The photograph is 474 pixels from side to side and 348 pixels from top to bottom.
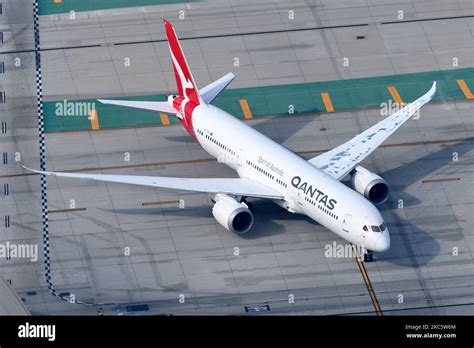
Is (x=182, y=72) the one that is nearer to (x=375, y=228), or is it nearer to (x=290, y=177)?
(x=290, y=177)

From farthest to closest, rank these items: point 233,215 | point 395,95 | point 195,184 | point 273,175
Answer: point 395,95 → point 195,184 → point 273,175 → point 233,215

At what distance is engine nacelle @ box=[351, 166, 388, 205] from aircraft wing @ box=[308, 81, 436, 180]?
3.28 ft

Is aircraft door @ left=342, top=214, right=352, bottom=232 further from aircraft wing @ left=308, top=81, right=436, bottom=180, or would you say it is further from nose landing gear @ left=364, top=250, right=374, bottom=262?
aircraft wing @ left=308, top=81, right=436, bottom=180

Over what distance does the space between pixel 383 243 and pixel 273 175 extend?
438 inches

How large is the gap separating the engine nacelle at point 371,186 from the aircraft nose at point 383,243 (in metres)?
8.33

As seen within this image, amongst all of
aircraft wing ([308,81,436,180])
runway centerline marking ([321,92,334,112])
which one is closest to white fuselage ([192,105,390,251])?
aircraft wing ([308,81,436,180])

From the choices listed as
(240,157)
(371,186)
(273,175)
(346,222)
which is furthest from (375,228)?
(240,157)

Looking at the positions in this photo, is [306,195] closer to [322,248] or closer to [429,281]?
[322,248]

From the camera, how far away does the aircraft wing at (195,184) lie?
92.2 metres

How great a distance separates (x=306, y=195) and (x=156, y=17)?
126 feet

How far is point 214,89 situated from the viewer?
338ft

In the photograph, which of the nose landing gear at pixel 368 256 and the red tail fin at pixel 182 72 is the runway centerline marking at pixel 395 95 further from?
the nose landing gear at pixel 368 256
